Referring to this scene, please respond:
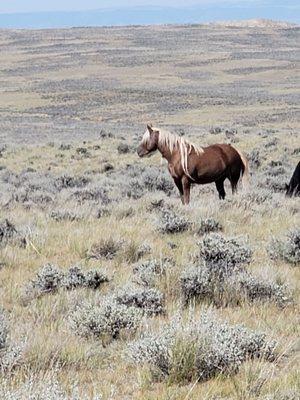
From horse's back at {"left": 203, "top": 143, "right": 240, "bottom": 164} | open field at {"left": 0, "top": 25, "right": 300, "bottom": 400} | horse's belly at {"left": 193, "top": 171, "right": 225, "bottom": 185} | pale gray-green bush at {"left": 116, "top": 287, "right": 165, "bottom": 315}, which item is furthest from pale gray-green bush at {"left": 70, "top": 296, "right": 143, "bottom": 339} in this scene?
horse's back at {"left": 203, "top": 143, "right": 240, "bottom": 164}

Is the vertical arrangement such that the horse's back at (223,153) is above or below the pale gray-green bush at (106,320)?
below

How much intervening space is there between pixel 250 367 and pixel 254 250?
326cm

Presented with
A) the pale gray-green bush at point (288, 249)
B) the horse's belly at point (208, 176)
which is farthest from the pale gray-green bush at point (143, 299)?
the horse's belly at point (208, 176)

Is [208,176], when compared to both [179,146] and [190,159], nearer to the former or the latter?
[190,159]

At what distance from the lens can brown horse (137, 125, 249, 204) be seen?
11.6 meters

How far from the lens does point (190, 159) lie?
11648 mm

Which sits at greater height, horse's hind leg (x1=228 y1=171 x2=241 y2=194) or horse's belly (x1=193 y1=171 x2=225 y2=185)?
horse's belly (x1=193 y1=171 x2=225 y2=185)

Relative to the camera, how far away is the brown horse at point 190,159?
38.1 ft

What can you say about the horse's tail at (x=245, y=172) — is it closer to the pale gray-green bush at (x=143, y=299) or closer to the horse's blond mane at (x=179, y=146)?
the horse's blond mane at (x=179, y=146)

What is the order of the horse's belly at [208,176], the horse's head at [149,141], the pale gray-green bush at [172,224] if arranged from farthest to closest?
1. the horse's head at [149,141]
2. the horse's belly at [208,176]
3. the pale gray-green bush at [172,224]

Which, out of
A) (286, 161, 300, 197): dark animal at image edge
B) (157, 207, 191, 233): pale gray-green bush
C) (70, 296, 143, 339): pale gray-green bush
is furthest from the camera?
(286, 161, 300, 197): dark animal at image edge

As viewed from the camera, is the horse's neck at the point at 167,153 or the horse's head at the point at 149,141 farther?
the horse's head at the point at 149,141

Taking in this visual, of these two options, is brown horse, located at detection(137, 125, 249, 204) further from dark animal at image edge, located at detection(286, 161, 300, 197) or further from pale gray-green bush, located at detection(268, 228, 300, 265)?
pale gray-green bush, located at detection(268, 228, 300, 265)

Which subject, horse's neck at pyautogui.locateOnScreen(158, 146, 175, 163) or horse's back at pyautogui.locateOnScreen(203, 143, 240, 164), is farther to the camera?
horse's back at pyautogui.locateOnScreen(203, 143, 240, 164)
